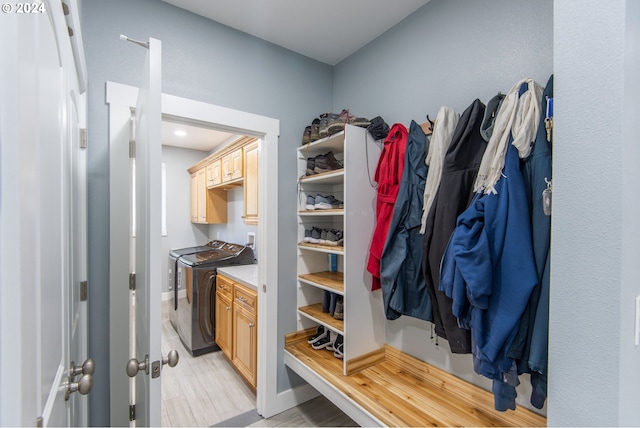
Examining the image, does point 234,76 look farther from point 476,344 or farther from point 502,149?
point 476,344

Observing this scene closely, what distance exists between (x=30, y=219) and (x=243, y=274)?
7.52ft

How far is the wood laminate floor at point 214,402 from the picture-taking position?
198 centimetres

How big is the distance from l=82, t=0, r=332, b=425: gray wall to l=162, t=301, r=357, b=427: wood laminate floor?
27 cm

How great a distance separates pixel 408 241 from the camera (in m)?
1.52

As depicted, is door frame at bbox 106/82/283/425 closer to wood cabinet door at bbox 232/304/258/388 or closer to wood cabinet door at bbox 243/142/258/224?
wood cabinet door at bbox 232/304/258/388

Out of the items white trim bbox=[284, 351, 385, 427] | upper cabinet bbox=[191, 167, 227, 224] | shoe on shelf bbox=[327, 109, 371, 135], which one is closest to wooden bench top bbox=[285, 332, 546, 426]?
white trim bbox=[284, 351, 385, 427]

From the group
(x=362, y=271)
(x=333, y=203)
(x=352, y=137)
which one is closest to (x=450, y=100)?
(x=352, y=137)

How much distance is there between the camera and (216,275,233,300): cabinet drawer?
8.56 feet

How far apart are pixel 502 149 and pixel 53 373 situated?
1.53 meters

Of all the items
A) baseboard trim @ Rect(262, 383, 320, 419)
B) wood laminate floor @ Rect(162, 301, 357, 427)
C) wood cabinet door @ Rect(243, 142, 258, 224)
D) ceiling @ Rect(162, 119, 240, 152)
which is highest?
ceiling @ Rect(162, 119, 240, 152)

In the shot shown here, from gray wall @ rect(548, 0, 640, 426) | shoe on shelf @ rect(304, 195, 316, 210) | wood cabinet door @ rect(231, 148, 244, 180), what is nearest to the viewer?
gray wall @ rect(548, 0, 640, 426)

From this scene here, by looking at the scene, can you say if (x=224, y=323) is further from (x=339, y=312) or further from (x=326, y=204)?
A: (x=326, y=204)

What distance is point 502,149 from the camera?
1.10 m

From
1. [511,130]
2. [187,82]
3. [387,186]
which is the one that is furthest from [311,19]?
[511,130]
